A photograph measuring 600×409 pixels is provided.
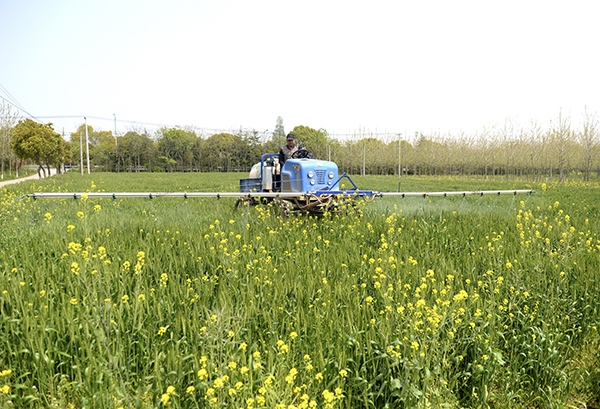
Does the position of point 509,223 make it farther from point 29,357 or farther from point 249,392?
point 29,357

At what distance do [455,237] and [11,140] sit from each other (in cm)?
4283

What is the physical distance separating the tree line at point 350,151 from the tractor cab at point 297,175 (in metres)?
17.7

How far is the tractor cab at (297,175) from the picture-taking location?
828cm

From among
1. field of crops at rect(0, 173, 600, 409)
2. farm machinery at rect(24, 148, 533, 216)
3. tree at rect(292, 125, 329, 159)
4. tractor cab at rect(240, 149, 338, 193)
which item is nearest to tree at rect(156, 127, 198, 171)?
tree at rect(292, 125, 329, 159)

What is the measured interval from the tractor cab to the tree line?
17689mm

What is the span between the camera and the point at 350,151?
4769 cm

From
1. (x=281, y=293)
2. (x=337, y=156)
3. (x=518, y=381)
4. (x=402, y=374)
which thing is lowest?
(x=518, y=381)

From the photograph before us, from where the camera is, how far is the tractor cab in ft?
27.2

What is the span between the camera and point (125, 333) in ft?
9.68

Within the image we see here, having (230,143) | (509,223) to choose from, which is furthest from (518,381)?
(230,143)

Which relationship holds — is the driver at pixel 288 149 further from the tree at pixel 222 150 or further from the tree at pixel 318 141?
the tree at pixel 318 141

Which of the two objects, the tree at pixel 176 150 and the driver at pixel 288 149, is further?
the tree at pixel 176 150

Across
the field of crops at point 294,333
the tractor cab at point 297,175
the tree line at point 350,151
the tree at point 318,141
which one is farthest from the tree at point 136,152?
the field of crops at point 294,333

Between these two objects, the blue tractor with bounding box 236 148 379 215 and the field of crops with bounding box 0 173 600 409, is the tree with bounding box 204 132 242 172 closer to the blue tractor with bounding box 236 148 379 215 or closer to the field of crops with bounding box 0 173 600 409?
the blue tractor with bounding box 236 148 379 215
